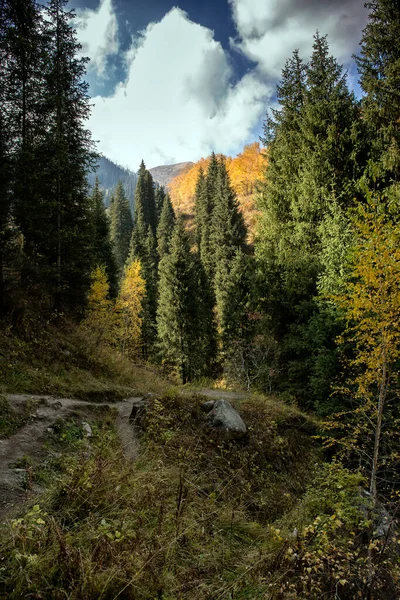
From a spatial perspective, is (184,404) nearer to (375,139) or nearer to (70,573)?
(70,573)

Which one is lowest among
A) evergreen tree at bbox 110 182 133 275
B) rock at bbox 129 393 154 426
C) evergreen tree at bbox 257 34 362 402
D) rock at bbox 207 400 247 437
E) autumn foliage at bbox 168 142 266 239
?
rock at bbox 207 400 247 437

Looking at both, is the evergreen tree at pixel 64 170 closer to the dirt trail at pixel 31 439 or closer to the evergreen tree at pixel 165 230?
the dirt trail at pixel 31 439

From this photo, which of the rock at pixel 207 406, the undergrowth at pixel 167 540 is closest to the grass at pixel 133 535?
the undergrowth at pixel 167 540

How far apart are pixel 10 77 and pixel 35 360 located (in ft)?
41.1

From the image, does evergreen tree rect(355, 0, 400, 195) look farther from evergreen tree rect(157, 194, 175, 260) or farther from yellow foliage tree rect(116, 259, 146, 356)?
evergreen tree rect(157, 194, 175, 260)

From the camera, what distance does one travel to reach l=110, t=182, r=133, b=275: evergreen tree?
59.7m

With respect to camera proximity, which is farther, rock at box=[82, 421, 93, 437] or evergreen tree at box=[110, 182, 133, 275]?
evergreen tree at box=[110, 182, 133, 275]

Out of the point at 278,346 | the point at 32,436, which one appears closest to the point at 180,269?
the point at 278,346

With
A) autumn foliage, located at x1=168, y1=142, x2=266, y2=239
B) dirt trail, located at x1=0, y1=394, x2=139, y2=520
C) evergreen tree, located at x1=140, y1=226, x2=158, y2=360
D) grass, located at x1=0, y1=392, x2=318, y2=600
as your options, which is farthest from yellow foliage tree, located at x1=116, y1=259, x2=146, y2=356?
autumn foliage, located at x1=168, y1=142, x2=266, y2=239

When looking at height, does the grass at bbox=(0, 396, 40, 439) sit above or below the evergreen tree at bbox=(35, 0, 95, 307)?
below

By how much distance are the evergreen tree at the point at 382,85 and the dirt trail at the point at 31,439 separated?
503 inches

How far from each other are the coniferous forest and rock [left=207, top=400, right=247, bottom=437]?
456 mm

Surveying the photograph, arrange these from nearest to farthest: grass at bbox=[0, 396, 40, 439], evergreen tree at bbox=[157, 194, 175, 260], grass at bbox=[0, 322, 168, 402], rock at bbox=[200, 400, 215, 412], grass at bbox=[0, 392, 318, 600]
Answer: grass at bbox=[0, 392, 318, 600]
grass at bbox=[0, 396, 40, 439]
grass at bbox=[0, 322, 168, 402]
rock at bbox=[200, 400, 215, 412]
evergreen tree at bbox=[157, 194, 175, 260]

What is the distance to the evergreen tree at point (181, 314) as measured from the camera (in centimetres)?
2462
